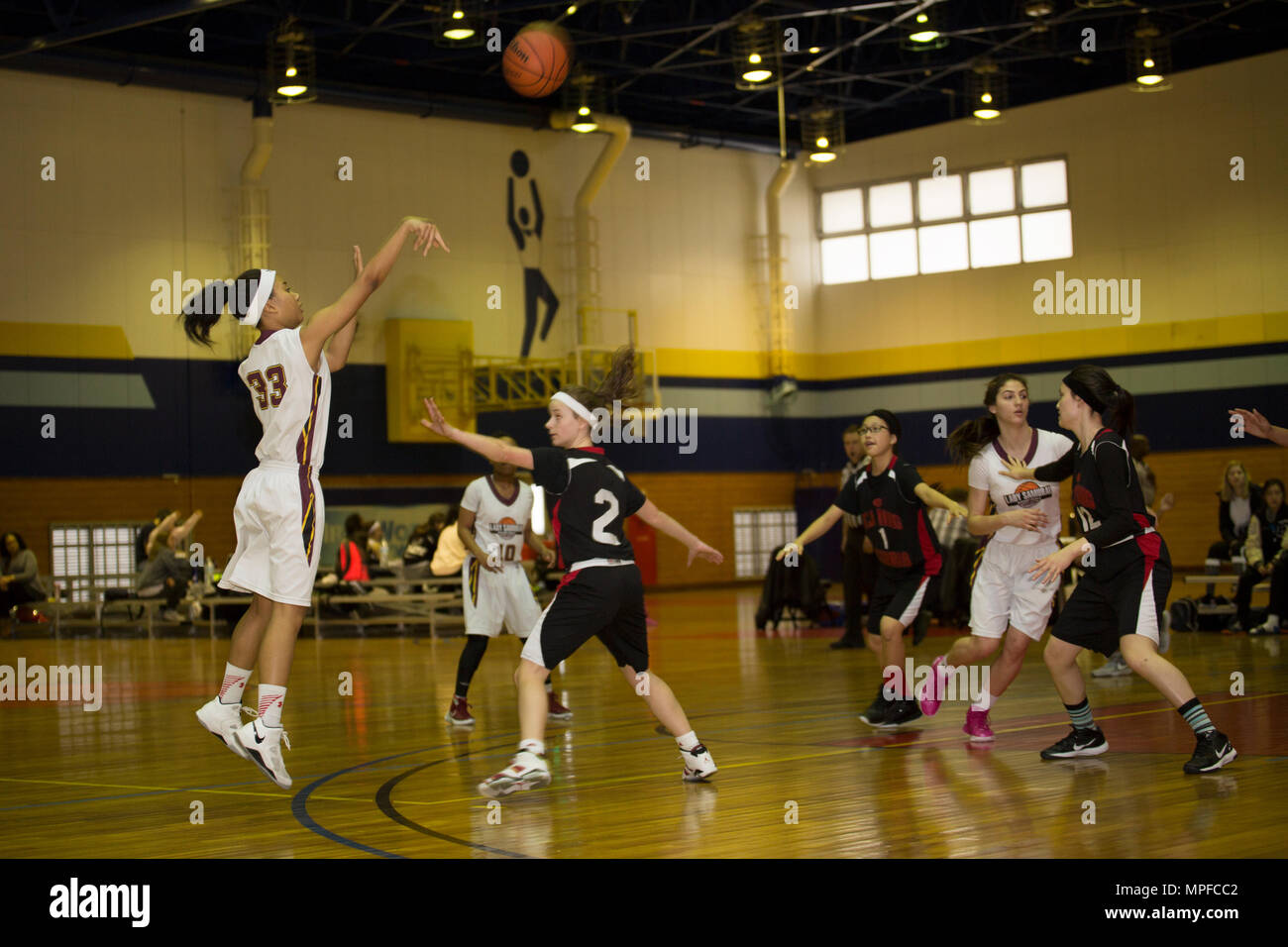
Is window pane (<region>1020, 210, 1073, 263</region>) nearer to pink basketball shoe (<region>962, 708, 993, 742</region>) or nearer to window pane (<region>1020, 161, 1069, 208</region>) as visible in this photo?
window pane (<region>1020, 161, 1069, 208</region>)

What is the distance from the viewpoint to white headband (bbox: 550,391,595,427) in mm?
6293

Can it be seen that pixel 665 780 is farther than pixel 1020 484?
No

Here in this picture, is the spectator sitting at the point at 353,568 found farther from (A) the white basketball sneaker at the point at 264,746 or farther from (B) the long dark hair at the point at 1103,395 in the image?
(B) the long dark hair at the point at 1103,395

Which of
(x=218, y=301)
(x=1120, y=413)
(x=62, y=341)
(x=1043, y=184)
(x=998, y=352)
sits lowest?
(x=1120, y=413)

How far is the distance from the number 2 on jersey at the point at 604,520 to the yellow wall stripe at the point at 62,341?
1923cm

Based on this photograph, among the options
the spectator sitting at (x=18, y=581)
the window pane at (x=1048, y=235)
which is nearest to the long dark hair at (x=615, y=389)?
the spectator sitting at (x=18, y=581)

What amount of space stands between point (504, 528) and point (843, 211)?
23.7 meters

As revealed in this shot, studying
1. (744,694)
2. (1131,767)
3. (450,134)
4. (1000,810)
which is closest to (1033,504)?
(1131,767)

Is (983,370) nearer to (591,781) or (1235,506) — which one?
(1235,506)

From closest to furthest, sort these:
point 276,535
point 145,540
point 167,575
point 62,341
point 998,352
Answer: point 276,535 → point 167,575 → point 145,540 → point 62,341 → point 998,352

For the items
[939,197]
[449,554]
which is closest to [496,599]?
[449,554]

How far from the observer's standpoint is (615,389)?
6605 mm

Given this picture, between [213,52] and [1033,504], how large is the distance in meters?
20.8

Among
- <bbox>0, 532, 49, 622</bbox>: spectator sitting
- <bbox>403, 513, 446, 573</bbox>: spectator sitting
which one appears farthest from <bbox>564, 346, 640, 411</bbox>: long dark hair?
<bbox>0, 532, 49, 622</bbox>: spectator sitting
